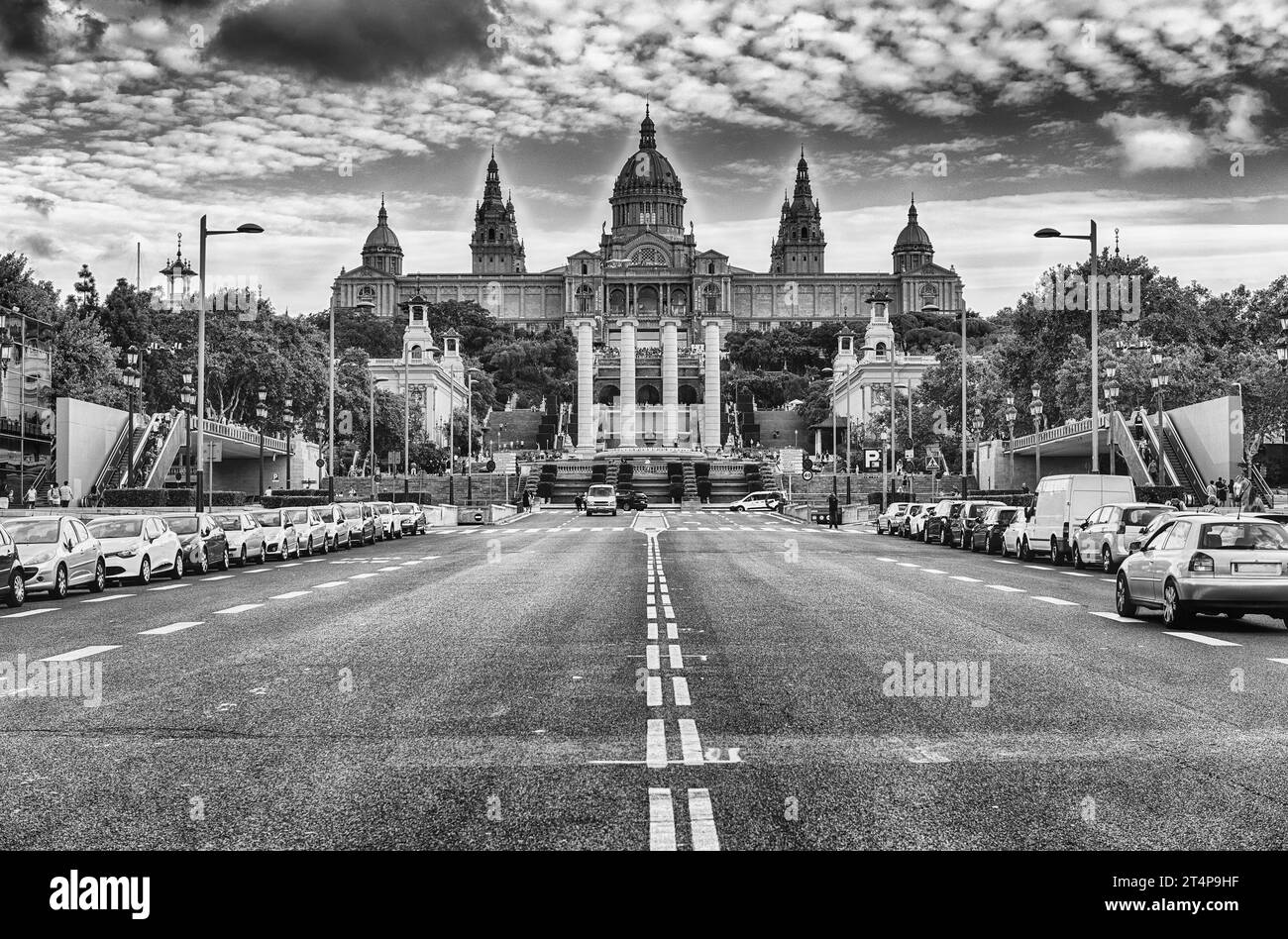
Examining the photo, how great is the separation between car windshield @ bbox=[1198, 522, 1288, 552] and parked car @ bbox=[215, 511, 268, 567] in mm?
22448

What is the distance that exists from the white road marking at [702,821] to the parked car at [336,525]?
3622cm

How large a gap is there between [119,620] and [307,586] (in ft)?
21.9

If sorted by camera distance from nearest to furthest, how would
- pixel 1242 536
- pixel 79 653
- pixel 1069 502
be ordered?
pixel 79 653 → pixel 1242 536 → pixel 1069 502

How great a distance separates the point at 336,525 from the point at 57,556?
20.2m

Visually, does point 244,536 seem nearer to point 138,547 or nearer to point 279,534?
point 279,534

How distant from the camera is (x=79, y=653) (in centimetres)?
1456

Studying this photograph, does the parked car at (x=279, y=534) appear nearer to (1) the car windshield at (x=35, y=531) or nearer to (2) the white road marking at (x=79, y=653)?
(1) the car windshield at (x=35, y=531)

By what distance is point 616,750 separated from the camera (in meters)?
8.79

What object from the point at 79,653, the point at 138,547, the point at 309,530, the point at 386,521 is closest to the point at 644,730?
the point at 79,653

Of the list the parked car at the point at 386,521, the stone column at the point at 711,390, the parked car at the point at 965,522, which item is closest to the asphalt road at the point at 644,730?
the parked car at the point at 965,522

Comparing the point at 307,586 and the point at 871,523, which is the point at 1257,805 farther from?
the point at 871,523

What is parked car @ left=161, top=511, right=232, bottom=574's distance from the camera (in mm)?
30547

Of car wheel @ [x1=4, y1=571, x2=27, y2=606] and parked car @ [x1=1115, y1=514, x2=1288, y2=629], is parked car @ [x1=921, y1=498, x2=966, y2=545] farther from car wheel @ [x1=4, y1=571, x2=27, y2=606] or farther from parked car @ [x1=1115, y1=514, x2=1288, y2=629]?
car wheel @ [x1=4, y1=571, x2=27, y2=606]

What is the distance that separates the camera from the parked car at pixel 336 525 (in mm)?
43031
